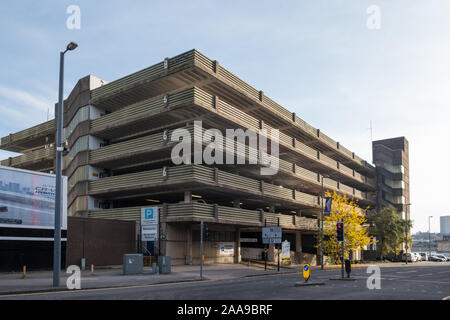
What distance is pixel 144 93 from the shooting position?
45812mm

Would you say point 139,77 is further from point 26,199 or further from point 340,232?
point 340,232

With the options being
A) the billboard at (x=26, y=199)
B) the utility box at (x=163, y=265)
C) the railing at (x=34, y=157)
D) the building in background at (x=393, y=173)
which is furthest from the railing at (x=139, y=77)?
the building in background at (x=393, y=173)

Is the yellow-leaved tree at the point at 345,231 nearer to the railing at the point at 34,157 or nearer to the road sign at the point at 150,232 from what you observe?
the road sign at the point at 150,232

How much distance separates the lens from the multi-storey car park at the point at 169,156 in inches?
1607

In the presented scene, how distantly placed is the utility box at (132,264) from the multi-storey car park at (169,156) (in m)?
8.53

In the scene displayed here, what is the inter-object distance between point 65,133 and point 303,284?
133 feet

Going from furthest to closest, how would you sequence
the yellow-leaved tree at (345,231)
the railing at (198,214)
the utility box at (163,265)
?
the yellow-leaved tree at (345,231) < the railing at (198,214) < the utility box at (163,265)

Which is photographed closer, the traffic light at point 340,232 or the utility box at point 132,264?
the traffic light at point 340,232

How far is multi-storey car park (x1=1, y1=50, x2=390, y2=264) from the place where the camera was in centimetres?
4081

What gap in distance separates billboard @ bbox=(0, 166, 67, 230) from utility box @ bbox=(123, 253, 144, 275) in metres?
5.29

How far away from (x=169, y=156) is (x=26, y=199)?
17.0 meters

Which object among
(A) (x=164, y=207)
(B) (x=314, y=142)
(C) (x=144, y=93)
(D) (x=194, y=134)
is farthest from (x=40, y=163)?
(B) (x=314, y=142)

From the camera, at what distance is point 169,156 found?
149ft

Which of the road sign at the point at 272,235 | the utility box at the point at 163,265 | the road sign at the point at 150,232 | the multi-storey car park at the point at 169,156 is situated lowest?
the utility box at the point at 163,265
